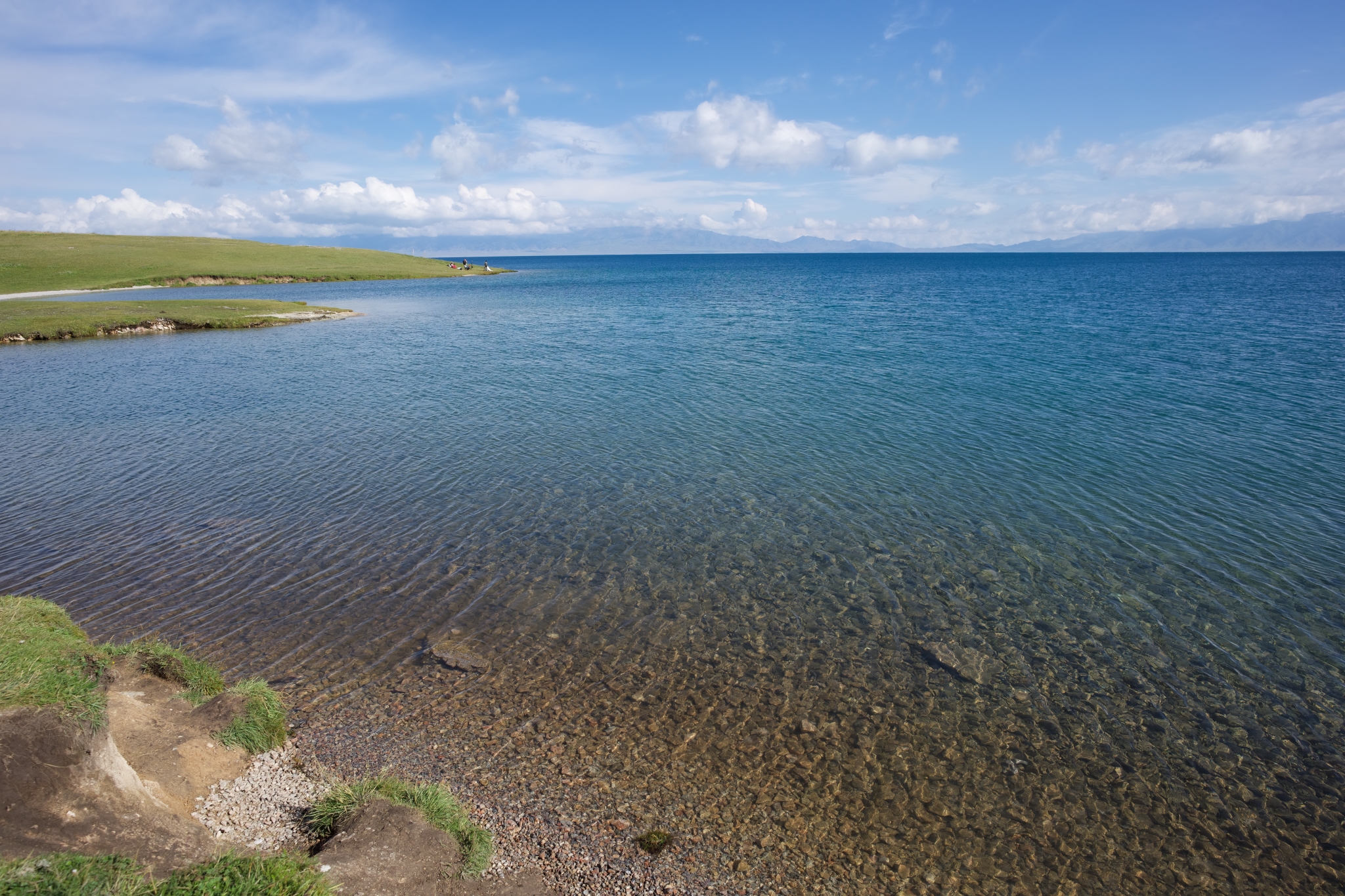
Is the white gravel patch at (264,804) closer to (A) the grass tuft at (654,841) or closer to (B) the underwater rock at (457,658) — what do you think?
(B) the underwater rock at (457,658)

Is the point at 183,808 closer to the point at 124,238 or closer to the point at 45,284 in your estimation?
the point at 45,284

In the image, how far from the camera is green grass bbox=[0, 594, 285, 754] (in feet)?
29.1

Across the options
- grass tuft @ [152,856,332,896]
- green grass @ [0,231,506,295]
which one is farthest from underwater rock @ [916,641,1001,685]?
green grass @ [0,231,506,295]

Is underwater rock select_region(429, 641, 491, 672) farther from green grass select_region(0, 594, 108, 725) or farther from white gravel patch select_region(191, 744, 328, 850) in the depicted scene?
green grass select_region(0, 594, 108, 725)

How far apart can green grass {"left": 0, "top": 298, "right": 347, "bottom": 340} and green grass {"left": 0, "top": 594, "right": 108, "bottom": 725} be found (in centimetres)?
7297

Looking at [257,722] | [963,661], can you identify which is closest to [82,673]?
[257,722]

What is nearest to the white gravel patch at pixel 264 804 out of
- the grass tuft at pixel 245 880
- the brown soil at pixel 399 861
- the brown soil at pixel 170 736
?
the brown soil at pixel 170 736

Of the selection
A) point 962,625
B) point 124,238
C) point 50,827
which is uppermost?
point 124,238

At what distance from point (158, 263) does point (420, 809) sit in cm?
16372

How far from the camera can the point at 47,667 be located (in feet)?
30.3

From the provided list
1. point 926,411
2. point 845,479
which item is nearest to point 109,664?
point 845,479

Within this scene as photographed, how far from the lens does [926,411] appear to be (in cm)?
3509

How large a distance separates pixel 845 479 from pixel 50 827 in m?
22.8

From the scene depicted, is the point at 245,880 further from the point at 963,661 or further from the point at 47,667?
the point at 963,661
